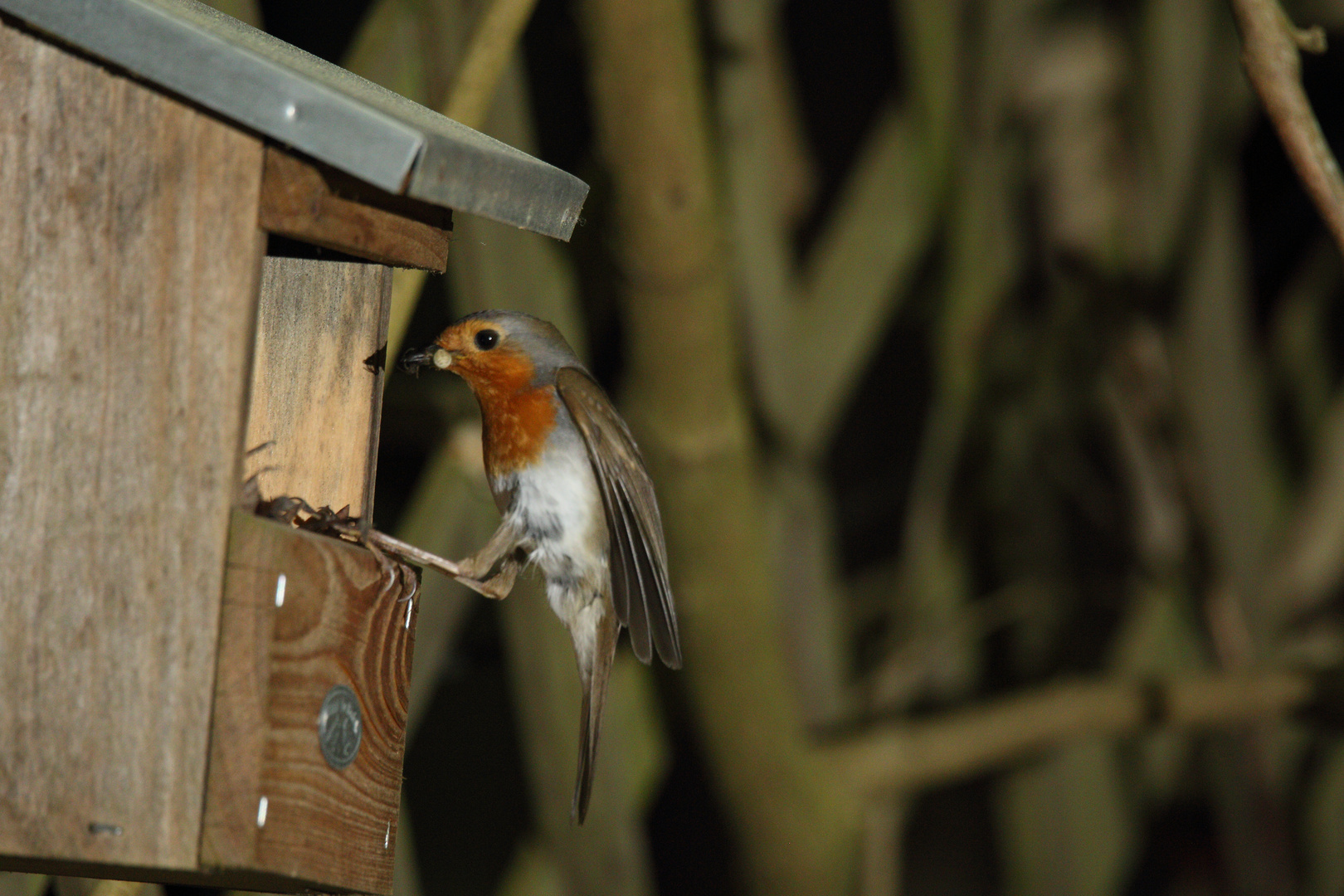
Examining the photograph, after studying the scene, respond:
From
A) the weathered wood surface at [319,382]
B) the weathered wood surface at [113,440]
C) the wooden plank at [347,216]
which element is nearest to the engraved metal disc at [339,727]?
the weathered wood surface at [113,440]

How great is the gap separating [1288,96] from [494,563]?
1.39 m

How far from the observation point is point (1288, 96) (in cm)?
189

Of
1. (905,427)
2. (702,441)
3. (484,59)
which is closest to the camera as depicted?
(484,59)

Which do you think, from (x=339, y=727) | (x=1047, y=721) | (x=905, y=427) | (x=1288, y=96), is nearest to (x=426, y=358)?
(x=339, y=727)

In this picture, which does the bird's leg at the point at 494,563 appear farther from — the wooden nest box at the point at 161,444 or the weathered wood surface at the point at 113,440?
the weathered wood surface at the point at 113,440

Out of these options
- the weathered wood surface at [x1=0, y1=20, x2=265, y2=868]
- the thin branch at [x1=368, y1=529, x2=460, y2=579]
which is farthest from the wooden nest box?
the thin branch at [x1=368, y1=529, x2=460, y2=579]

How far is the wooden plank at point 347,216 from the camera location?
175 cm

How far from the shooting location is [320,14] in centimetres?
432

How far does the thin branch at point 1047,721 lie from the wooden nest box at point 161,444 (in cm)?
206

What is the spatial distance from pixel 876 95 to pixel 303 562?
4.51 m

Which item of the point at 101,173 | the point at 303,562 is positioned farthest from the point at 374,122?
the point at 303,562

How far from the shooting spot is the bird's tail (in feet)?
8.06

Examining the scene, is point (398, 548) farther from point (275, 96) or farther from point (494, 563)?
point (275, 96)

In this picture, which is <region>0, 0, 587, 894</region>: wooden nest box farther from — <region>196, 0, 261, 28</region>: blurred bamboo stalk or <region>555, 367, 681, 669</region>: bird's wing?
<region>196, 0, 261, 28</region>: blurred bamboo stalk
